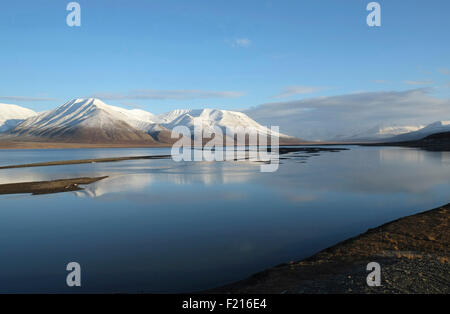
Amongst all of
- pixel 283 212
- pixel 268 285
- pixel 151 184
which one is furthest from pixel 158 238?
pixel 151 184

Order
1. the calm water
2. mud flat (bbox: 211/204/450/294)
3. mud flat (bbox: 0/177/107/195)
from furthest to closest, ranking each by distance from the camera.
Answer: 1. mud flat (bbox: 0/177/107/195)
2. the calm water
3. mud flat (bbox: 211/204/450/294)

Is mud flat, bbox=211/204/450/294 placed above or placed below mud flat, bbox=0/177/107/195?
below

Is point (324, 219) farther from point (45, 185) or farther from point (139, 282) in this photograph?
point (45, 185)

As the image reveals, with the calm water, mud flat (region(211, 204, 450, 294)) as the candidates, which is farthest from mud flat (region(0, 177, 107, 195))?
mud flat (region(211, 204, 450, 294))

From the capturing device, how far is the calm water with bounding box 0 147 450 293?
11711mm

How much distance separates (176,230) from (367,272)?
34.8 feet

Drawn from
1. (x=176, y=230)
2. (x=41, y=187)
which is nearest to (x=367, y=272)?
(x=176, y=230)

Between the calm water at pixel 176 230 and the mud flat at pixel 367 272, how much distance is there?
1388 millimetres

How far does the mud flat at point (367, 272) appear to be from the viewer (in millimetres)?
9039

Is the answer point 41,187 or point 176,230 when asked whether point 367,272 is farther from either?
point 41,187

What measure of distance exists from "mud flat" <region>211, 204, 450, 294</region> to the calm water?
1.39 metres

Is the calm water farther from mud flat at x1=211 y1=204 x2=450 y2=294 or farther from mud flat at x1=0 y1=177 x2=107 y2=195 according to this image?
mud flat at x1=0 y1=177 x2=107 y2=195

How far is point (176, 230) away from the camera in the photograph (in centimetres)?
1734

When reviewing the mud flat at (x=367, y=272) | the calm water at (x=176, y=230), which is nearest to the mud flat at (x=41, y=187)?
the calm water at (x=176, y=230)
